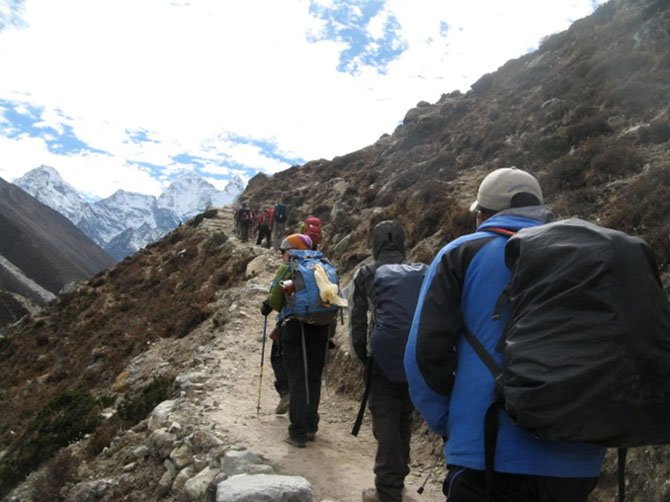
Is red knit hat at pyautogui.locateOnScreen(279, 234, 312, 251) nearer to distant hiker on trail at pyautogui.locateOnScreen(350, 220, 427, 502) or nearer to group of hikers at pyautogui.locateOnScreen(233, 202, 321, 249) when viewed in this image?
distant hiker on trail at pyautogui.locateOnScreen(350, 220, 427, 502)

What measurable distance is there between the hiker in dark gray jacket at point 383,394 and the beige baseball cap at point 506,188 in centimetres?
210

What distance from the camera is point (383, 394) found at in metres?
4.73

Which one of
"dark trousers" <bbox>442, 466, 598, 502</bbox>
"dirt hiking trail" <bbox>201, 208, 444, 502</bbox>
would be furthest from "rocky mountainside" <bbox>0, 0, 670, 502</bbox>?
"dark trousers" <bbox>442, 466, 598, 502</bbox>

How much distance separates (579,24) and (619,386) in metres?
31.3

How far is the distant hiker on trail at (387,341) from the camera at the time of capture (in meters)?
4.32

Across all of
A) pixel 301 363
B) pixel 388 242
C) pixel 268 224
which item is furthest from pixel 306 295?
pixel 268 224

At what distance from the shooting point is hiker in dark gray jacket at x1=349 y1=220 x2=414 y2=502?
4695mm

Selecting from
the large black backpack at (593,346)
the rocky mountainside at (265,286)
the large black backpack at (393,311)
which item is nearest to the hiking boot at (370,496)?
the rocky mountainside at (265,286)

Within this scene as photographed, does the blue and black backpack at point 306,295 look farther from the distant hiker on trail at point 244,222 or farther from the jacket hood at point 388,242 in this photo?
the distant hiker on trail at point 244,222

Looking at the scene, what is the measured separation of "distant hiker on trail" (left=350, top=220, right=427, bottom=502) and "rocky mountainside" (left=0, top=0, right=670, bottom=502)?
3.11 ft

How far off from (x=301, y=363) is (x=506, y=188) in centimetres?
404

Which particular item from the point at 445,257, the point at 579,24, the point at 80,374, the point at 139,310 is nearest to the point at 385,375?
the point at 445,257

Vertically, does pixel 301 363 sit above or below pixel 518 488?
below

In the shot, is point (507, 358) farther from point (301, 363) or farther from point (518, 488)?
point (301, 363)
